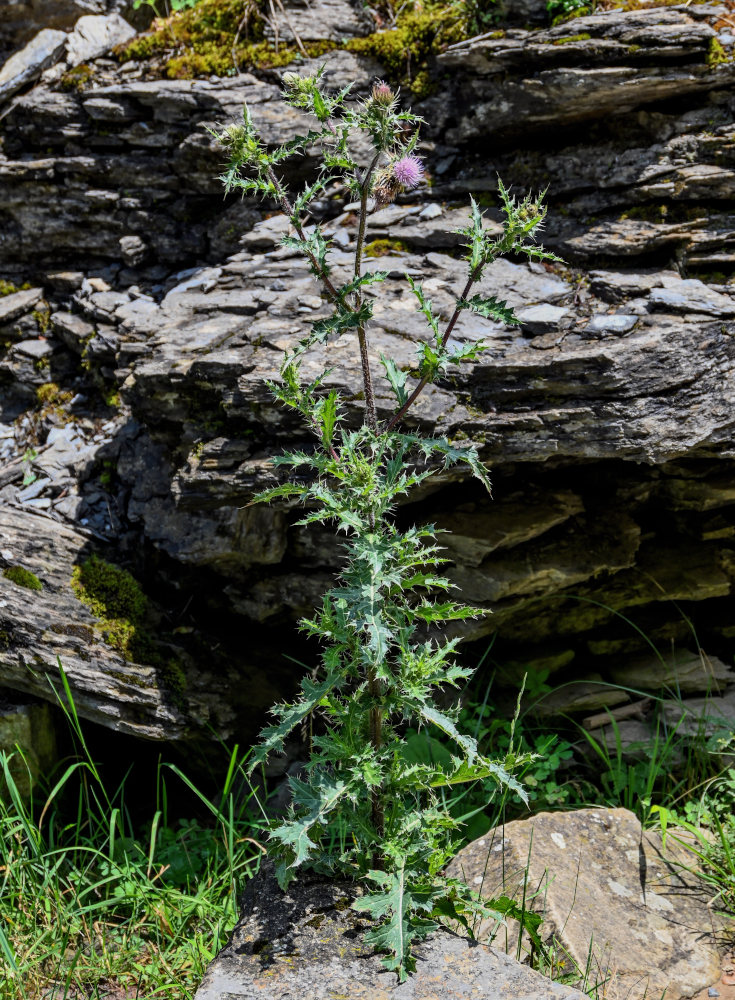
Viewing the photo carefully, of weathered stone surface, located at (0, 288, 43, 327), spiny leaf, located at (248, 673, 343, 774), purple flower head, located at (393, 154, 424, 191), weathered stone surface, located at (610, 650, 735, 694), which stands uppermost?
purple flower head, located at (393, 154, 424, 191)

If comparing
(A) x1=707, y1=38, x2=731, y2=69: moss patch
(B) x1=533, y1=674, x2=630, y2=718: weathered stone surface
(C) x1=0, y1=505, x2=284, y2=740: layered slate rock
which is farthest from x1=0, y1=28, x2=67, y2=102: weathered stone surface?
(B) x1=533, y1=674, x2=630, y2=718: weathered stone surface

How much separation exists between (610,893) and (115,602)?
2.68 metres

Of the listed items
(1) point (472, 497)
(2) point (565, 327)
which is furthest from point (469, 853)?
(2) point (565, 327)

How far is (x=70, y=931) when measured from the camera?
2996mm

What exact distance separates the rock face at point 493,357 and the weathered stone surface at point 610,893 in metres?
0.93

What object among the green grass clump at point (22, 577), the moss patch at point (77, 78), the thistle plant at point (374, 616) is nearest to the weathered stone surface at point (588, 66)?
the thistle plant at point (374, 616)

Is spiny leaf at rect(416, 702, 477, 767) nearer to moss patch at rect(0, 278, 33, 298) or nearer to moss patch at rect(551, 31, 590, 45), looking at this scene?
moss patch at rect(551, 31, 590, 45)

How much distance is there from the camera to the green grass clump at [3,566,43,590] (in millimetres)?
3982

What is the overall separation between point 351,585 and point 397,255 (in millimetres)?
2574

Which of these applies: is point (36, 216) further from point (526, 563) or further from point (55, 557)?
point (526, 563)

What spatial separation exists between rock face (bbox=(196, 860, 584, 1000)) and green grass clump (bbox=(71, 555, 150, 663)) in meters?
1.73

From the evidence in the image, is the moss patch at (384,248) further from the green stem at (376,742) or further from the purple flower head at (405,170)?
the green stem at (376,742)

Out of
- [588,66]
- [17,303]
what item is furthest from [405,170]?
[17,303]

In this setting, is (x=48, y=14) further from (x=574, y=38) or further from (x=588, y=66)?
(x=588, y=66)
